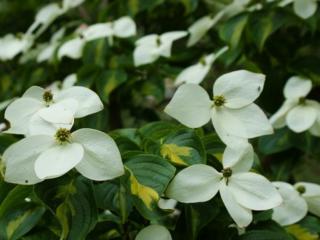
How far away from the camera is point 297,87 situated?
1.15 metres

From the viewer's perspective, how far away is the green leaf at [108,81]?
1.23 m

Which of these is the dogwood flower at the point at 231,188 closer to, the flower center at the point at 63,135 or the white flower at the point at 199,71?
the flower center at the point at 63,135

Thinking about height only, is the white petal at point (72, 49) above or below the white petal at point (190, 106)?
below

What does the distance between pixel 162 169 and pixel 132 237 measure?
0.13 m

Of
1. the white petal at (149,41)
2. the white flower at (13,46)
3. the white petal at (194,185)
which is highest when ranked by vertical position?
the white petal at (194,185)

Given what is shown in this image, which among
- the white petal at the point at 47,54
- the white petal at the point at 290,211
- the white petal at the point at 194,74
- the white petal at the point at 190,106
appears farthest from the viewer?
the white petal at the point at 47,54

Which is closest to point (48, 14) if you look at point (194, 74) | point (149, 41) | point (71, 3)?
point (71, 3)

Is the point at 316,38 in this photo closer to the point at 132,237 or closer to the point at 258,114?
the point at 258,114

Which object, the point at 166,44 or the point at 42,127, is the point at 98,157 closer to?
the point at 42,127

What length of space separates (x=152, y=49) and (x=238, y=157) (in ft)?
1.99

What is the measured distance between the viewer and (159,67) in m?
1.32

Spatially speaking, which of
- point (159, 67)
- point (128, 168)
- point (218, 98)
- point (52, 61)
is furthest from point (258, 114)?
point (52, 61)

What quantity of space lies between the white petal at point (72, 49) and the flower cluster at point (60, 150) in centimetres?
64

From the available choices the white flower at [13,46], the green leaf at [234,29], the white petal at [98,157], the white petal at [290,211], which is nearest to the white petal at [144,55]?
the green leaf at [234,29]
